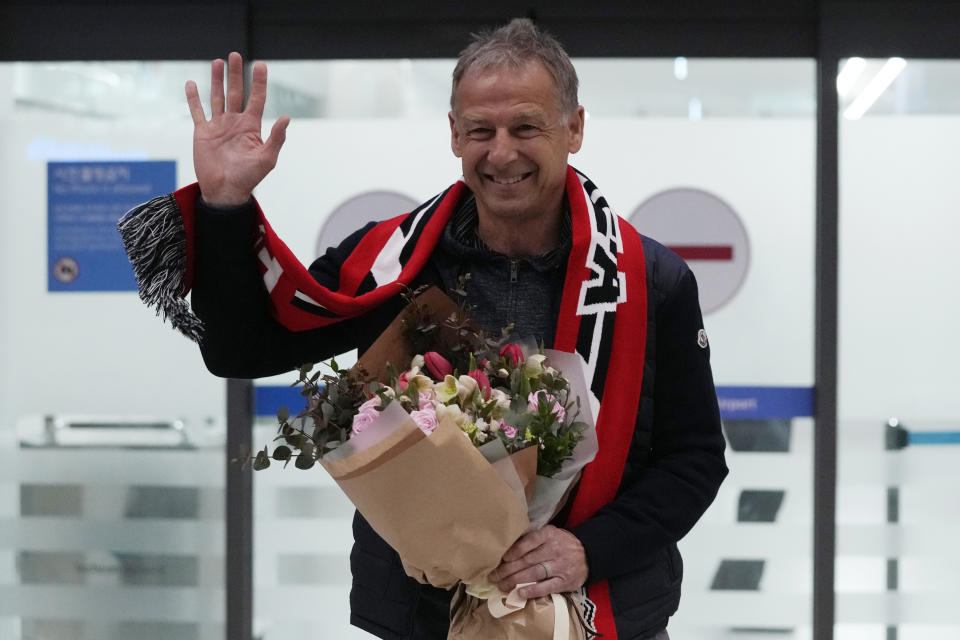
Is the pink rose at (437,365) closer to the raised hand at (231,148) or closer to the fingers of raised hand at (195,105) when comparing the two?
the raised hand at (231,148)

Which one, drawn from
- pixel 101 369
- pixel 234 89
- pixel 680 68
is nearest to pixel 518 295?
pixel 234 89

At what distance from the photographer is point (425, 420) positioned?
143 cm

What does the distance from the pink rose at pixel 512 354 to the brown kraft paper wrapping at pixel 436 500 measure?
0.21 metres

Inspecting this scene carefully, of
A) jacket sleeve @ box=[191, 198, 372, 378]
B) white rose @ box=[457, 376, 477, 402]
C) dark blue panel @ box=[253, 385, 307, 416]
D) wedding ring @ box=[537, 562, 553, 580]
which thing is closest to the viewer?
white rose @ box=[457, 376, 477, 402]

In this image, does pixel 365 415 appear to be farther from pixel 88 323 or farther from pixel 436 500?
pixel 88 323

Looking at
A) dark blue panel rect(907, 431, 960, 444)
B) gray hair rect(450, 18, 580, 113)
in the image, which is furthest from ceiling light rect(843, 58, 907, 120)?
gray hair rect(450, 18, 580, 113)

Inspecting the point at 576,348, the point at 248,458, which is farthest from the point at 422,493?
the point at 576,348

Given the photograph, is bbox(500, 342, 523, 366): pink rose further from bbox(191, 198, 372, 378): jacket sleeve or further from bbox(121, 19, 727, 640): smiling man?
bbox(191, 198, 372, 378): jacket sleeve

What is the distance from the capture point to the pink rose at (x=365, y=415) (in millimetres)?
1457

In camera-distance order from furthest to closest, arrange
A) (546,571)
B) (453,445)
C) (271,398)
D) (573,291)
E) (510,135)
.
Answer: (271,398) < (573,291) < (510,135) < (546,571) < (453,445)

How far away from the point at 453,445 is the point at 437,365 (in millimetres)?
220

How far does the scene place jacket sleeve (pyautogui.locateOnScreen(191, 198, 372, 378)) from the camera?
1.74 meters


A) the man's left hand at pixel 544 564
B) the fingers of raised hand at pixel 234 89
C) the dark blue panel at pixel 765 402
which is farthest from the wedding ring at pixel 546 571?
the dark blue panel at pixel 765 402

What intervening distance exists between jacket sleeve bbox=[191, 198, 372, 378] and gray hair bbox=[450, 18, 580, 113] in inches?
17.3
